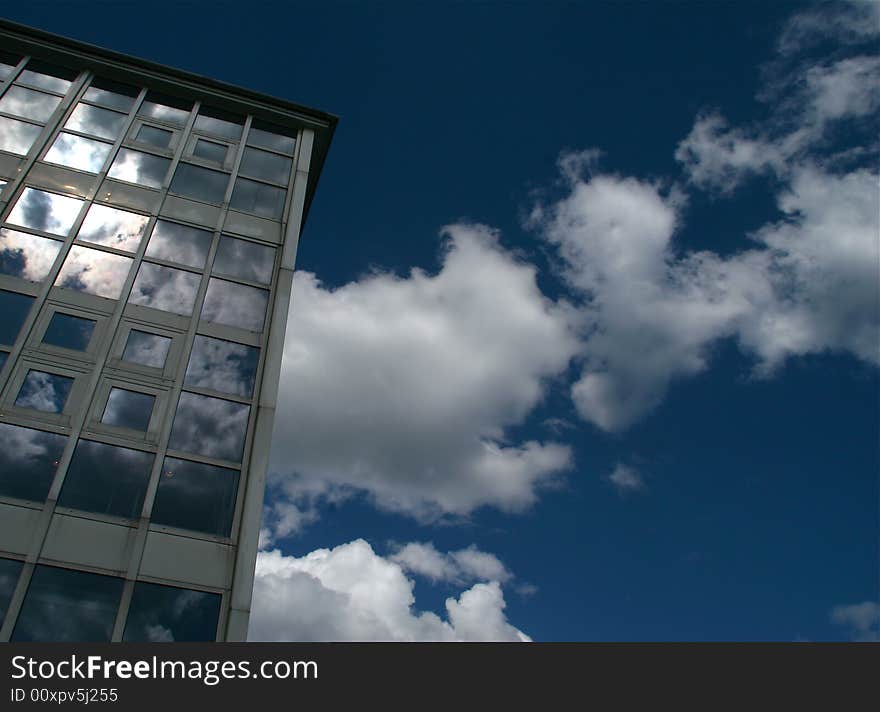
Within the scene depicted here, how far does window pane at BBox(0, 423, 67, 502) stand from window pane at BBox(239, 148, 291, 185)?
43.0ft

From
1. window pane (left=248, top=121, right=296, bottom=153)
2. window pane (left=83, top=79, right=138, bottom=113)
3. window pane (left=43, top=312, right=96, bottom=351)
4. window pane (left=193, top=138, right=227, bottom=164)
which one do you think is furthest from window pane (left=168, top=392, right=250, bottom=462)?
window pane (left=83, top=79, right=138, bottom=113)

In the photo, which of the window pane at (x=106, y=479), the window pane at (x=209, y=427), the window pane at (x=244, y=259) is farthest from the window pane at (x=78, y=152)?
the window pane at (x=106, y=479)

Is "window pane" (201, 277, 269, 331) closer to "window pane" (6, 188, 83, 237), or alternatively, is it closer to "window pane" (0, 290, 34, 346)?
"window pane" (0, 290, 34, 346)

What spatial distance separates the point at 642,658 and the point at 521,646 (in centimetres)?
219

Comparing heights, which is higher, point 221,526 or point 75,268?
point 75,268

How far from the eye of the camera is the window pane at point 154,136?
80.5ft

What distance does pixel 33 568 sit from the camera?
593 inches

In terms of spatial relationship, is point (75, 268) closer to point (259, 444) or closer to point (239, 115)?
point (259, 444)

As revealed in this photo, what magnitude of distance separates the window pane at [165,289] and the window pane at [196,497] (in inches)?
221

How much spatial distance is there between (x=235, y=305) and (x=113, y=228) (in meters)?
5.01

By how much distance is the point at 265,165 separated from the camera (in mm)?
25828

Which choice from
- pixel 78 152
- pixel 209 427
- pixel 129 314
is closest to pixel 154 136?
pixel 78 152

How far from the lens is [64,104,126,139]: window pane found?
24.0 m

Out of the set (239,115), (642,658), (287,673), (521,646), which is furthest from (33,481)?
(239,115)
